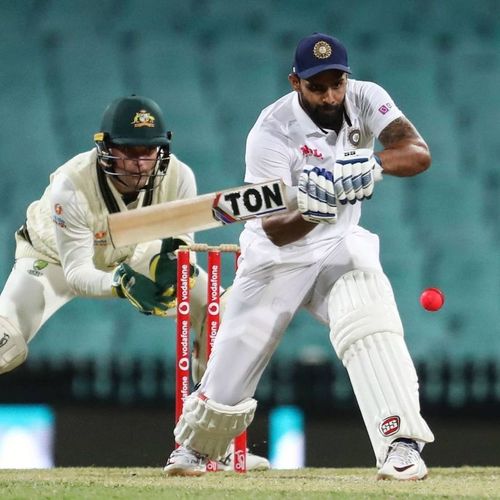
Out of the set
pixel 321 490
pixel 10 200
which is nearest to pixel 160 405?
pixel 10 200

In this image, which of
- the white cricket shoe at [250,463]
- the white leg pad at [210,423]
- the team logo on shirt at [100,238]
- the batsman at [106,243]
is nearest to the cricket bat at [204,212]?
the white leg pad at [210,423]

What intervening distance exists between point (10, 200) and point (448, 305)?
2.43m

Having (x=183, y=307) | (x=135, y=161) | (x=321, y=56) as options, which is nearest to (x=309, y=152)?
(x=321, y=56)

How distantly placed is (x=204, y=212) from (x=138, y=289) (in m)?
0.69

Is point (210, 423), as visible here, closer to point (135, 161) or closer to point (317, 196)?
point (317, 196)

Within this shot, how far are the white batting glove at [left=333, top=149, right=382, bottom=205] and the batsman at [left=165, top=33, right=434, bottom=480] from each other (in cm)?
4

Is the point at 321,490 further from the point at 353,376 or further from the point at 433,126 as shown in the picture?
the point at 433,126

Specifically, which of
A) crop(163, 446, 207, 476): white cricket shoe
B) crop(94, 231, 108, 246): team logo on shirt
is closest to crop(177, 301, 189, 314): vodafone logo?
crop(163, 446, 207, 476): white cricket shoe

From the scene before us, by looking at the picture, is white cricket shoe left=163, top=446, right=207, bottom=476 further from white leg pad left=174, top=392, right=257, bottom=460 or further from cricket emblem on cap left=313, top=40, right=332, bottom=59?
cricket emblem on cap left=313, top=40, right=332, bottom=59

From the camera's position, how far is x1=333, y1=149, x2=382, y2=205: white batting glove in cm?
314

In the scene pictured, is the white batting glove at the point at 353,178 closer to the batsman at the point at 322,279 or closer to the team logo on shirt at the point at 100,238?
the batsman at the point at 322,279

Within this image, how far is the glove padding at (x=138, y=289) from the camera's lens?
3.91 metres

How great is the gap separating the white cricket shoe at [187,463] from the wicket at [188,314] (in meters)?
0.21

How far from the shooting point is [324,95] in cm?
339
